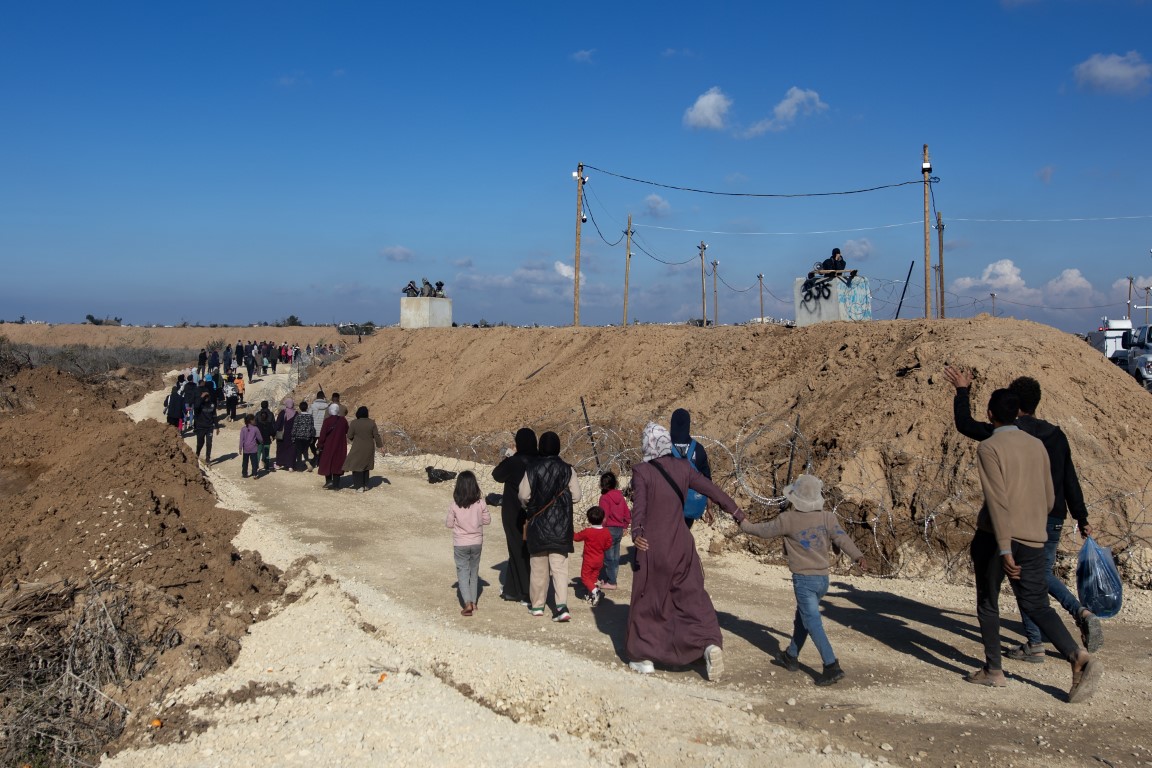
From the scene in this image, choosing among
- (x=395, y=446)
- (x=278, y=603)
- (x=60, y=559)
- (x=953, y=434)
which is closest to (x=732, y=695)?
(x=278, y=603)

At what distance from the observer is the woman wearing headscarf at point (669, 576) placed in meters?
5.98

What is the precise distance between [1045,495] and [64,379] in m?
28.9

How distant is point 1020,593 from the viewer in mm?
5574

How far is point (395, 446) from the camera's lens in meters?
19.9

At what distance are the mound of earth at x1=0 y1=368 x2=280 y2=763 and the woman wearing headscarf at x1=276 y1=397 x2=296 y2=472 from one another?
201 centimetres

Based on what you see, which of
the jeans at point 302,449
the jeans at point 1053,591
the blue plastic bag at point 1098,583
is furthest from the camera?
the jeans at point 302,449

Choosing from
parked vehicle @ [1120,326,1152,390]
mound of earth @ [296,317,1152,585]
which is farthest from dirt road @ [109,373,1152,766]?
parked vehicle @ [1120,326,1152,390]

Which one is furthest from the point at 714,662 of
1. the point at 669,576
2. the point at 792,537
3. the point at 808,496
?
the point at 808,496

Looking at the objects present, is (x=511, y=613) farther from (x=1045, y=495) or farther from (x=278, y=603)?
(x=1045, y=495)

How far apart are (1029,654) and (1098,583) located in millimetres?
737

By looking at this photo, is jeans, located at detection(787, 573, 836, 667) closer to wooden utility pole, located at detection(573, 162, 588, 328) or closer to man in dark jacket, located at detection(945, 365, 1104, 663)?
man in dark jacket, located at detection(945, 365, 1104, 663)

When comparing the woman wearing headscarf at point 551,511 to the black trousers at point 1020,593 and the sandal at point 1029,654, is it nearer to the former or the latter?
the black trousers at point 1020,593

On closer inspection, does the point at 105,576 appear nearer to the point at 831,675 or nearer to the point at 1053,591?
the point at 831,675

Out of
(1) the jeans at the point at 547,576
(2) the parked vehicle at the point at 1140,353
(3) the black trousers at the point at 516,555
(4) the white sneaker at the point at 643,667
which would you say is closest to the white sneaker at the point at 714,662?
(4) the white sneaker at the point at 643,667
